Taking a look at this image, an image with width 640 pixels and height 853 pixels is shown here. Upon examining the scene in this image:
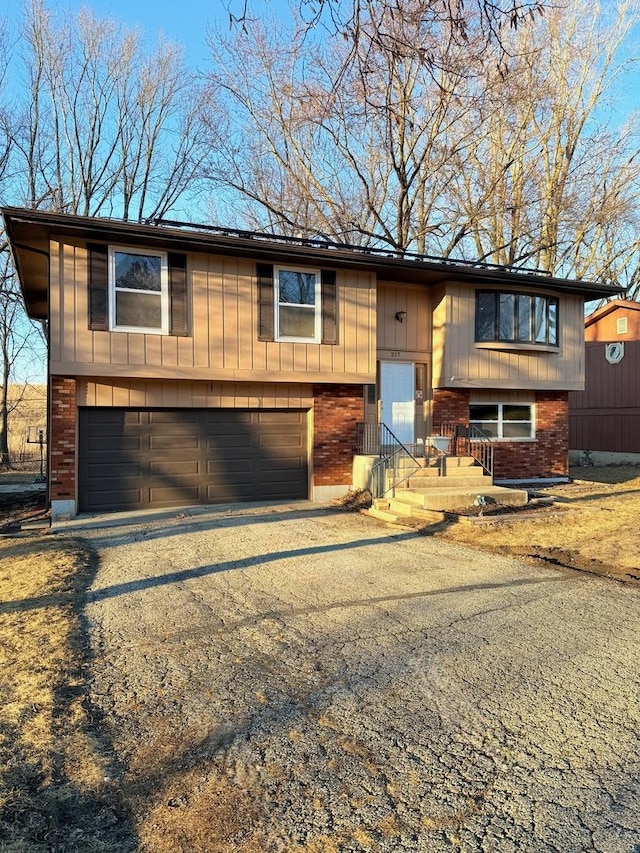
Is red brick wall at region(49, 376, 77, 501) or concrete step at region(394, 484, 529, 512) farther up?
red brick wall at region(49, 376, 77, 501)

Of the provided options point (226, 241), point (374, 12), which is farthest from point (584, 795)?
point (226, 241)

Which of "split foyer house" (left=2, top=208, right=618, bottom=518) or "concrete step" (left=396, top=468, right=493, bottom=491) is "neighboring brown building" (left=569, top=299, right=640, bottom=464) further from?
"concrete step" (left=396, top=468, right=493, bottom=491)

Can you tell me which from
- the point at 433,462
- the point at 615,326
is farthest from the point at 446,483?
the point at 615,326

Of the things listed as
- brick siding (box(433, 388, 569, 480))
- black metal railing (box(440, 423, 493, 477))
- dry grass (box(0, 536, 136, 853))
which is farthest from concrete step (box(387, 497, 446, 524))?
dry grass (box(0, 536, 136, 853))

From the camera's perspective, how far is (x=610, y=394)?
22.9m

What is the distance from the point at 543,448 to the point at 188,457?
9.36 meters

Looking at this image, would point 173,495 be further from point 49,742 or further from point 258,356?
point 49,742

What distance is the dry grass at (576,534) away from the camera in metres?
7.26

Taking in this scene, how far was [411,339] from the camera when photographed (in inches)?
567

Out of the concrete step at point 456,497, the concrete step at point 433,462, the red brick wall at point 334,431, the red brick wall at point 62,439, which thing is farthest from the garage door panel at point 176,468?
the concrete step at point 433,462

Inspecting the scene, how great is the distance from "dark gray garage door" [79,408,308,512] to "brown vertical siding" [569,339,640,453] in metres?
14.8

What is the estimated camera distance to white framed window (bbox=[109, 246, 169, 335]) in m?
11.0

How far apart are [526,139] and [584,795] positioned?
2319 cm

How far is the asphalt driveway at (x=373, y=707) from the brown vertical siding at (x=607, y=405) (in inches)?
700
